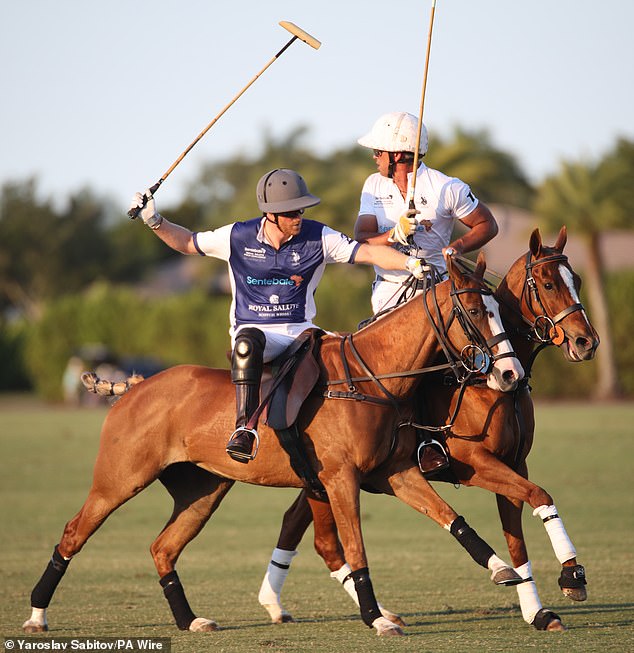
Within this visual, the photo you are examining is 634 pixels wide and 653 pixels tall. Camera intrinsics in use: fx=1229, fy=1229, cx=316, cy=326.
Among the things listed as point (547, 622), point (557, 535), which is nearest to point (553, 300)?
point (557, 535)

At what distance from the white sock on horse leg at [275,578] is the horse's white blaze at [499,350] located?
2.22 metres

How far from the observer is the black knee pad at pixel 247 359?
24.3 ft

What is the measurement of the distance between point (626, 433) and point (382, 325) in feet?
57.3

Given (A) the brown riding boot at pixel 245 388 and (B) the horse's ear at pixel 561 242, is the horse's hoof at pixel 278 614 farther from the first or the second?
(B) the horse's ear at pixel 561 242

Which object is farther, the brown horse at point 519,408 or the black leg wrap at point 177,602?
the black leg wrap at point 177,602

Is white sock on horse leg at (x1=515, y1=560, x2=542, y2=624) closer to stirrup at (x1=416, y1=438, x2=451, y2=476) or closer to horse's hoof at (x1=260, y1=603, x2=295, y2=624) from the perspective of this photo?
stirrup at (x1=416, y1=438, x2=451, y2=476)

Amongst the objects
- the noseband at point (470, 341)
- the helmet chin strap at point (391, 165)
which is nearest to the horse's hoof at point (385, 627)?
the noseband at point (470, 341)

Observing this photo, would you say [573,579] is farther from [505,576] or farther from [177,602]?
[177,602]

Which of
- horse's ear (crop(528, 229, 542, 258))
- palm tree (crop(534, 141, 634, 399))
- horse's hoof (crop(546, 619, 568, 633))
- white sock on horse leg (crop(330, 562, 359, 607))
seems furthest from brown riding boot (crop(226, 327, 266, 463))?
palm tree (crop(534, 141, 634, 399))

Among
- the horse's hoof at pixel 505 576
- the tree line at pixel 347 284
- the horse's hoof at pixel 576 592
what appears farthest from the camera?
the tree line at pixel 347 284

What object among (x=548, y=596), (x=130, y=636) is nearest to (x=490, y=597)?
(x=548, y=596)

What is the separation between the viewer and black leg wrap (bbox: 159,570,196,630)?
26.6ft

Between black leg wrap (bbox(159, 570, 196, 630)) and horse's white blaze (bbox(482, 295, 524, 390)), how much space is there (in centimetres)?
254

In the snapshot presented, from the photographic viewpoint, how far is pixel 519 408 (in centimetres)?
807
